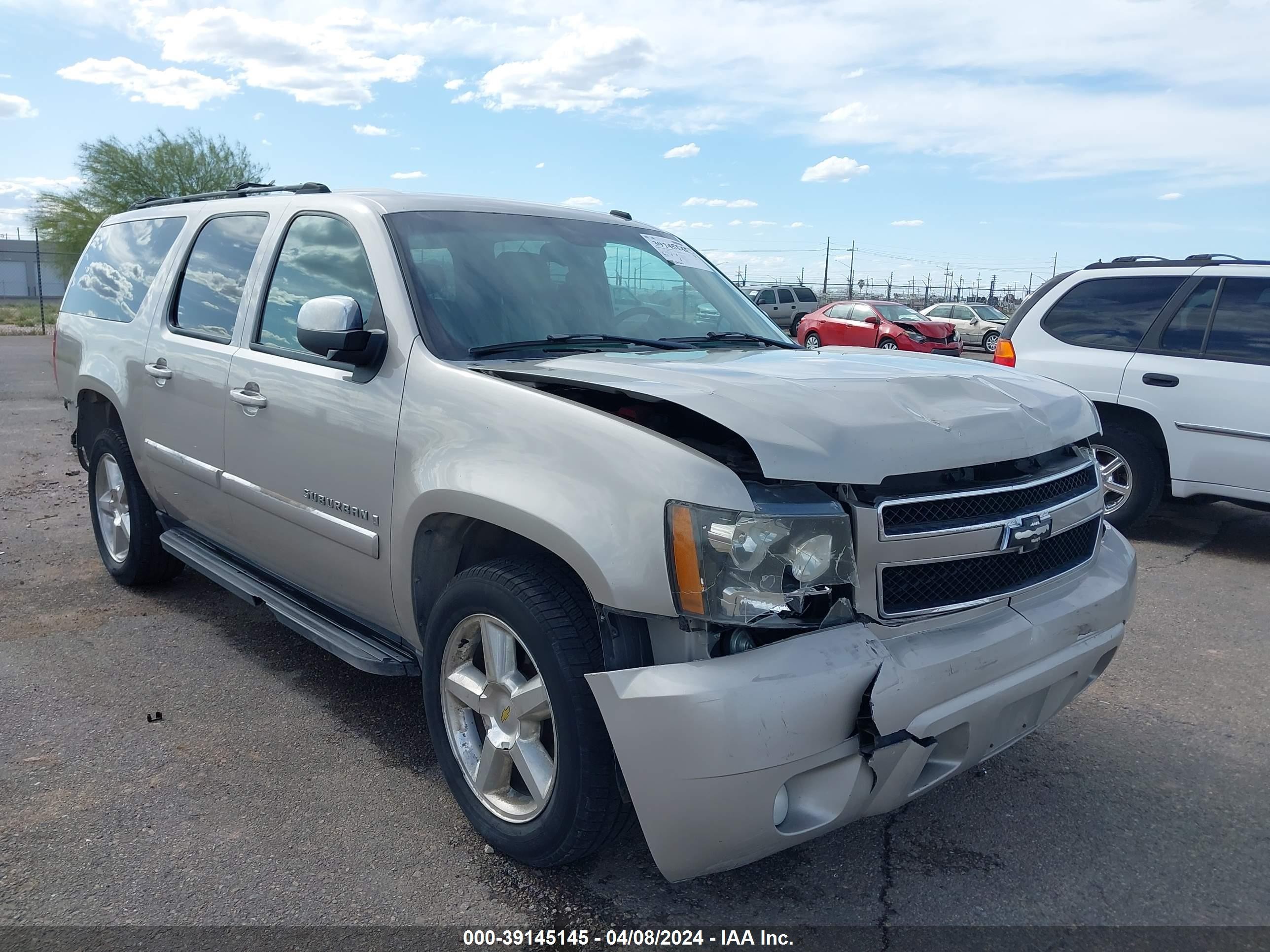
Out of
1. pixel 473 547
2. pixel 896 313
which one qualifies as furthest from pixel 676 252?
pixel 896 313

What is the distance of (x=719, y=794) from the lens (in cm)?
209

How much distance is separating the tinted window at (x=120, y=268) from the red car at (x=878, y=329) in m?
19.9

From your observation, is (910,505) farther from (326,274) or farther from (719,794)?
(326,274)

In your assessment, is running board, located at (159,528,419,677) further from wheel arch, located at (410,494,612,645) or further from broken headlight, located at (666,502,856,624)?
broken headlight, located at (666,502,856,624)

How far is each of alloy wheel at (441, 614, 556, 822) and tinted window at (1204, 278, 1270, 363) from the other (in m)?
5.51

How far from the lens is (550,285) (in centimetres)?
344

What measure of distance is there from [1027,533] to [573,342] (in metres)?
1.54

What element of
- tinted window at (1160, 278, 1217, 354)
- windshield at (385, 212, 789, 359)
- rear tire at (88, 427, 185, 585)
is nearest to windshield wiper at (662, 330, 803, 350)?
windshield at (385, 212, 789, 359)

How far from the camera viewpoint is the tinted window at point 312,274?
130 inches

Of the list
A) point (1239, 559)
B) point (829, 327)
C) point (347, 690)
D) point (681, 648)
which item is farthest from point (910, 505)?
point (829, 327)

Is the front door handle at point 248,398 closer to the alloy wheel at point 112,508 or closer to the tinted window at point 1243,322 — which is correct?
the alloy wheel at point 112,508

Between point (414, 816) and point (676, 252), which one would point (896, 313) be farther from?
point (414, 816)

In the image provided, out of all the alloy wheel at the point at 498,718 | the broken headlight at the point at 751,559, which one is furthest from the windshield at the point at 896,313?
the broken headlight at the point at 751,559

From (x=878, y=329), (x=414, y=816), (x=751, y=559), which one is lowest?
(x=414, y=816)
